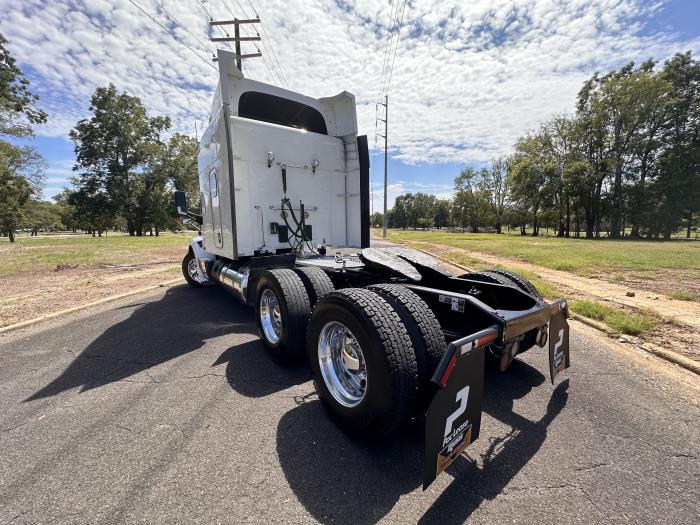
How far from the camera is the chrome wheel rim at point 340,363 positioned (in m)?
2.52

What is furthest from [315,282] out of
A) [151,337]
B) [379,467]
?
[151,337]

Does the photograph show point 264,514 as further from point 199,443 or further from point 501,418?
point 501,418

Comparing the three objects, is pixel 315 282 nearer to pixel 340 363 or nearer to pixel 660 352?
pixel 340 363

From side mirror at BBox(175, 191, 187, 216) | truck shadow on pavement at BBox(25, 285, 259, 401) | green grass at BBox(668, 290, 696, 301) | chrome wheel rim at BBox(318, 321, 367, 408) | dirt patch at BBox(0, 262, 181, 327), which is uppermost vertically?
side mirror at BBox(175, 191, 187, 216)

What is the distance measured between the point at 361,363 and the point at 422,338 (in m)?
0.60

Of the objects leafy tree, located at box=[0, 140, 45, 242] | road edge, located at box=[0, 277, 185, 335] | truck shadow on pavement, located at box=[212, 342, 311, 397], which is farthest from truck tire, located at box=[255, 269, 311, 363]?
leafy tree, located at box=[0, 140, 45, 242]

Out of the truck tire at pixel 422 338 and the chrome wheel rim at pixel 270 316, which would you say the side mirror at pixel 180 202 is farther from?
the truck tire at pixel 422 338

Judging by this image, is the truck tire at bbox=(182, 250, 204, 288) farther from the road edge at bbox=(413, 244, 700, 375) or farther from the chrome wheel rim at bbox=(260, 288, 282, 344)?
the road edge at bbox=(413, 244, 700, 375)

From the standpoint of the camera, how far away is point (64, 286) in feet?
26.2

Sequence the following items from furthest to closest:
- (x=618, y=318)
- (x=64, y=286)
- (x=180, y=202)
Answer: (x=64, y=286), (x=180, y=202), (x=618, y=318)

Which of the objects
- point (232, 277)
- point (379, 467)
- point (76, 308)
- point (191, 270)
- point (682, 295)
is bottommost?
point (379, 467)

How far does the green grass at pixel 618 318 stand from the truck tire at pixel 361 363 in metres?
4.14

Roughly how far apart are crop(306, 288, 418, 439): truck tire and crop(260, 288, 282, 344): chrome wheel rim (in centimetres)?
122

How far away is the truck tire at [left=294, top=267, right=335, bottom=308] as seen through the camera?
3545 millimetres
